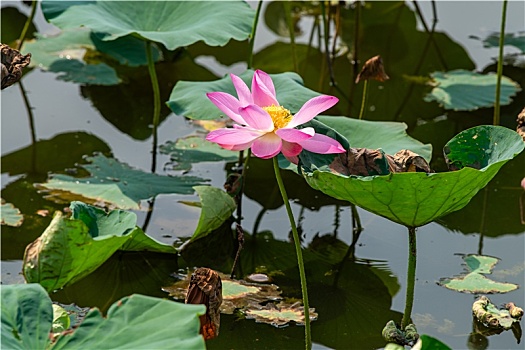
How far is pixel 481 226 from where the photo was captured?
2.26 meters

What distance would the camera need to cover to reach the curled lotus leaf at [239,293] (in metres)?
1.81

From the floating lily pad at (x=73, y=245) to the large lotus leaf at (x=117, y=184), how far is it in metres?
0.72

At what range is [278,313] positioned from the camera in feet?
5.85

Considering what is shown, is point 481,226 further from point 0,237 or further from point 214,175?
point 0,237

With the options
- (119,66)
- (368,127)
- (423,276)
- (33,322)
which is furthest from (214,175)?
(33,322)

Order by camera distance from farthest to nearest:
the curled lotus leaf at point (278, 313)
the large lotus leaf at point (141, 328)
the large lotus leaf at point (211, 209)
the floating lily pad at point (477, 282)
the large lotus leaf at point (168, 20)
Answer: the large lotus leaf at point (168, 20) → the large lotus leaf at point (211, 209) → the floating lily pad at point (477, 282) → the curled lotus leaf at point (278, 313) → the large lotus leaf at point (141, 328)

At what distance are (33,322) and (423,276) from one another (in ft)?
3.55

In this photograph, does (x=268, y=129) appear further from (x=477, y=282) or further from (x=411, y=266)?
(x=477, y=282)

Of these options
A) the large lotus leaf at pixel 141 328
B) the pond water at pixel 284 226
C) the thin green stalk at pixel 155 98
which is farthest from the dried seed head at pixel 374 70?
the large lotus leaf at pixel 141 328

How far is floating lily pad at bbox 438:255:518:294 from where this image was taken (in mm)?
1918

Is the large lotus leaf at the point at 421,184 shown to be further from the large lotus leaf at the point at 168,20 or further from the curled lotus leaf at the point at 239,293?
the large lotus leaf at the point at 168,20

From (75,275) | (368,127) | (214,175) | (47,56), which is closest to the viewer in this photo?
(75,275)

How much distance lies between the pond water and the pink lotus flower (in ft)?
1.70

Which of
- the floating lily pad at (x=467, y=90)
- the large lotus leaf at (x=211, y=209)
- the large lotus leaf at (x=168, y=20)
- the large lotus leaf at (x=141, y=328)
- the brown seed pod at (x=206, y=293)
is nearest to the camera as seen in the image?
the large lotus leaf at (x=141, y=328)
